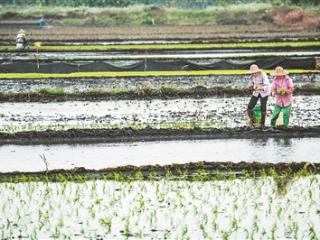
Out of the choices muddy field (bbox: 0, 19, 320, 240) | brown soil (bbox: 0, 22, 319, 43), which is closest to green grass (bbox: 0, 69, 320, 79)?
muddy field (bbox: 0, 19, 320, 240)

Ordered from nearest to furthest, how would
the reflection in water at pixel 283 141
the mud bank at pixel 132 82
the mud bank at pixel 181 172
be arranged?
the mud bank at pixel 181 172 → the reflection in water at pixel 283 141 → the mud bank at pixel 132 82

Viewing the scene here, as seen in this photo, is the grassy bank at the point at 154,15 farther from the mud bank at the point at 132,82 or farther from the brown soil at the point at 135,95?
the brown soil at the point at 135,95

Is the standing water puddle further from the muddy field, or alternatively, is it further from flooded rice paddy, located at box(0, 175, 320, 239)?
flooded rice paddy, located at box(0, 175, 320, 239)

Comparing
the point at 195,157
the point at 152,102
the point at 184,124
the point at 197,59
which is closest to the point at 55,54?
the point at 197,59

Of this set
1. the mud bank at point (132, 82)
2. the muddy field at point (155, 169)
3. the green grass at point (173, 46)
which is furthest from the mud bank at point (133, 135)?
the green grass at point (173, 46)

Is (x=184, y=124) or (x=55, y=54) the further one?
(x=55, y=54)

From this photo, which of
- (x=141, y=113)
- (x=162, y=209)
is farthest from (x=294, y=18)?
(x=162, y=209)

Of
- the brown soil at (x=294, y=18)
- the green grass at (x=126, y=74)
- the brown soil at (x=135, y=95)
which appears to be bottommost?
the brown soil at (x=135, y=95)

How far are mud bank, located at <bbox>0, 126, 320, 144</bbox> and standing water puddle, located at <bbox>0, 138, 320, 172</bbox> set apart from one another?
26 cm

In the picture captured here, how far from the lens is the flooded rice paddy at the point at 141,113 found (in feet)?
45.0

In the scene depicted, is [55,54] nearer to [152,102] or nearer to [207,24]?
[152,102]

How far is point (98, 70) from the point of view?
21.4 metres

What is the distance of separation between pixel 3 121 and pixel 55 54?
547 inches

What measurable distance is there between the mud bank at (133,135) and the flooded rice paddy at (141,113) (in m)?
0.62
